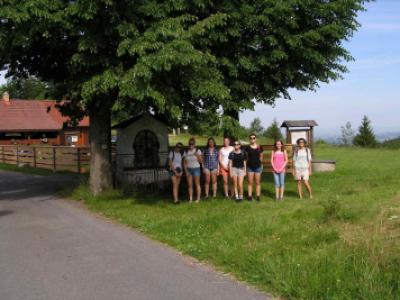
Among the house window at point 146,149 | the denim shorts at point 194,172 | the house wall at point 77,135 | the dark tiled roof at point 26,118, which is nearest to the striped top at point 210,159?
the denim shorts at point 194,172

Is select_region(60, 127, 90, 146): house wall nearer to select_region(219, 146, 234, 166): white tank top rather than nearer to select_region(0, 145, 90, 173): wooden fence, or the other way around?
select_region(0, 145, 90, 173): wooden fence

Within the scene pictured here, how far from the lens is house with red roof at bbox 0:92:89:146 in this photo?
50344 mm

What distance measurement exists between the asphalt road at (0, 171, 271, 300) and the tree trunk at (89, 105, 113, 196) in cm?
352

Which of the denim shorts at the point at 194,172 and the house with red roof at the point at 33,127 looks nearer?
the denim shorts at the point at 194,172

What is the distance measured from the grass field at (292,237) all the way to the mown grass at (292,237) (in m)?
0.01

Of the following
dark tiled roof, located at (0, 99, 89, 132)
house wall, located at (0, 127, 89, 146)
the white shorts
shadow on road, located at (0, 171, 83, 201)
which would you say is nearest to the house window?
shadow on road, located at (0, 171, 83, 201)

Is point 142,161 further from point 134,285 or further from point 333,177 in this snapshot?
point 134,285

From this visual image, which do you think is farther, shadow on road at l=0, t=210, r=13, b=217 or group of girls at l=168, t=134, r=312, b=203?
group of girls at l=168, t=134, r=312, b=203

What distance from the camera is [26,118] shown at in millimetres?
52469

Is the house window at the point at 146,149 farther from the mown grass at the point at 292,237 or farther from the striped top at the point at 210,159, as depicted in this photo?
the striped top at the point at 210,159

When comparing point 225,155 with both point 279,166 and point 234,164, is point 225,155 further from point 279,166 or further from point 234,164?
point 279,166

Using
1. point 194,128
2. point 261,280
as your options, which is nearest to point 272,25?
point 194,128

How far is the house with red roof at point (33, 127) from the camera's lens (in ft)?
165

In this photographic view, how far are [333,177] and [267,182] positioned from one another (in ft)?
9.39
